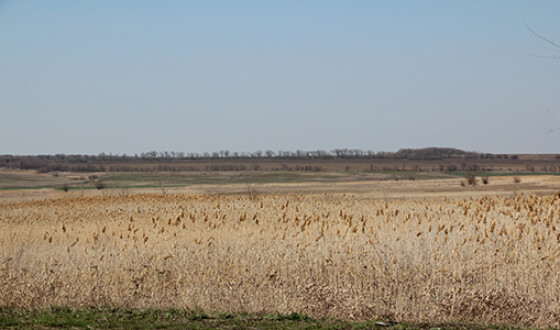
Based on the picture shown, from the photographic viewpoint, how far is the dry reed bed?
1266 centimetres

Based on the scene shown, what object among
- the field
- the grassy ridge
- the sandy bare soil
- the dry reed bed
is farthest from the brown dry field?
the grassy ridge

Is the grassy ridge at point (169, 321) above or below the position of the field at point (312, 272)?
below

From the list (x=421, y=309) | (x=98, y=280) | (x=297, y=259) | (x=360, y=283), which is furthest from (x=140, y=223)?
(x=421, y=309)

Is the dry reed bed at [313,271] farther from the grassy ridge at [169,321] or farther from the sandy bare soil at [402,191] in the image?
the sandy bare soil at [402,191]

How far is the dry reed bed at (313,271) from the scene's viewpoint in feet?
41.5

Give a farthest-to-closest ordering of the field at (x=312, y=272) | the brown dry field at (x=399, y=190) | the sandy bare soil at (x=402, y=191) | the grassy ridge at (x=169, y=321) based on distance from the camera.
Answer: the brown dry field at (x=399, y=190) < the sandy bare soil at (x=402, y=191) < the field at (x=312, y=272) < the grassy ridge at (x=169, y=321)

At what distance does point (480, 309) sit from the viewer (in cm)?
1262

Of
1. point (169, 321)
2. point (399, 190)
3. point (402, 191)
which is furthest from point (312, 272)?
point (399, 190)

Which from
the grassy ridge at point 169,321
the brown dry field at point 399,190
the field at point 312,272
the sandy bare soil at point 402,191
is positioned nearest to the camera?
the grassy ridge at point 169,321

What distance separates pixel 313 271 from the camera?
45.2 ft

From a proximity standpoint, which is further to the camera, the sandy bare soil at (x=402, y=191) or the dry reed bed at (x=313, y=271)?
the sandy bare soil at (x=402, y=191)

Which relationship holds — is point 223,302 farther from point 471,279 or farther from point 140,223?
point 140,223

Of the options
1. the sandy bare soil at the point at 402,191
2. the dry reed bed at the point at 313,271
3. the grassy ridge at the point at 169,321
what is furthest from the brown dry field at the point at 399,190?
the grassy ridge at the point at 169,321

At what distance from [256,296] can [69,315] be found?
3.57 m
